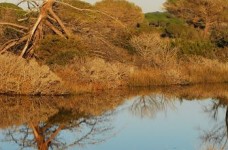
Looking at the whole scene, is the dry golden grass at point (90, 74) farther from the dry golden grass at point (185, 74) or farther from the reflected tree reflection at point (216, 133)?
the reflected tree reflection at point (216, 133)

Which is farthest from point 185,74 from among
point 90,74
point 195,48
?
point 90,74

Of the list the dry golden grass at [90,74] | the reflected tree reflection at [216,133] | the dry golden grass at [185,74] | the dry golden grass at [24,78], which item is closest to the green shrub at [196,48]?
the dry golden grass at [185,74]

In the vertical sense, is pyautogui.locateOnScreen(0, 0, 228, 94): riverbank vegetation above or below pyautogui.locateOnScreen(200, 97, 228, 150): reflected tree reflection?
above

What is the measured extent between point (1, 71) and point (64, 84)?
2260 mm

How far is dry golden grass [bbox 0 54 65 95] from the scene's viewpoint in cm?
1825

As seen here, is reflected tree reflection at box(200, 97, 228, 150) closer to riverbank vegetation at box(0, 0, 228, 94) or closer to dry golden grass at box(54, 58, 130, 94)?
dry golden grass at box(54, 58, 130, 94)

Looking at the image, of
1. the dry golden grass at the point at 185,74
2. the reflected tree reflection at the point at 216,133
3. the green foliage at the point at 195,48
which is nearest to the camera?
the reflected tree reflection at the point at 216,133

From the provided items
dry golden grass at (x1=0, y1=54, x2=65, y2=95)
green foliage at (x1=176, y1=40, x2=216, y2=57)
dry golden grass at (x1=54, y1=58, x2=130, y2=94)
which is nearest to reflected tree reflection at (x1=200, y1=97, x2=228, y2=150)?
dry golden grass at (x1=54, y1=58, x2=130, y2=94)

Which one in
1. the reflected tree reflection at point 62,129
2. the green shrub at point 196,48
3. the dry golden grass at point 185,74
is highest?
the green shrub at point 196,48

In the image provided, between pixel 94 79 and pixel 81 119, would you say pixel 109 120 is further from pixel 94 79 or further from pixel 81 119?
pixel 94 79

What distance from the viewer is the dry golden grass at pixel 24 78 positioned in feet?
59.9

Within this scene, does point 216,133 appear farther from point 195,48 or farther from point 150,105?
point 195,48

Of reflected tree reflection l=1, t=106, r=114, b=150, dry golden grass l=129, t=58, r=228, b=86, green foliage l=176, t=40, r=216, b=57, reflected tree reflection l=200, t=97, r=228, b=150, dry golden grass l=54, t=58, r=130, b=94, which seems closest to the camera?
reflected tree reflection l=200, t=97, r=228, b=150

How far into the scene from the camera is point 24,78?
18312 mm
